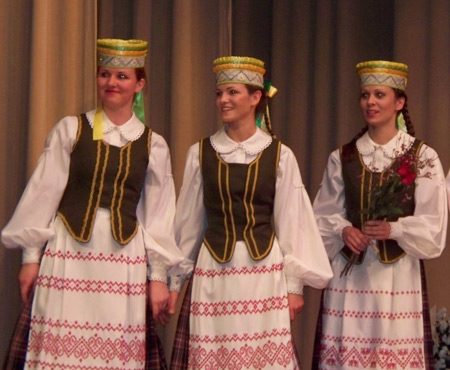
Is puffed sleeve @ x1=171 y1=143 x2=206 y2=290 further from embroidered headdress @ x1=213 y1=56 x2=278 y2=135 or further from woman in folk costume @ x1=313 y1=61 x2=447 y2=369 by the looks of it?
woman in folk costume @ x1=313 y1=61 x2=447 y2=369

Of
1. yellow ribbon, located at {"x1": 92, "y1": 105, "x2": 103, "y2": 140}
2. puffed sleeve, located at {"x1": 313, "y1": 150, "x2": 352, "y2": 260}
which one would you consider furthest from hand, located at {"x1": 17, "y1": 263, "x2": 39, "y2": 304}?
puffed sleeve, located at {"x1": 313, "y1": 150, "x2": 352, "y2": 260}

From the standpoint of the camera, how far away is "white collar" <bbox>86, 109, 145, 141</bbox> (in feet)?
14.8

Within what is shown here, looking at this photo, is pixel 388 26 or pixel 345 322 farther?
pixel 388 26

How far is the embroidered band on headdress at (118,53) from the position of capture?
454 cm

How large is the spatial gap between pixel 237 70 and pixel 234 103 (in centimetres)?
16

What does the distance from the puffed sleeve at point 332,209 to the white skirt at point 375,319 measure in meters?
0.17

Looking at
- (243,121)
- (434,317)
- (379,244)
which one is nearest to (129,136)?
(243,121)

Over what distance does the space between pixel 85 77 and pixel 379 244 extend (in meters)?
1.78

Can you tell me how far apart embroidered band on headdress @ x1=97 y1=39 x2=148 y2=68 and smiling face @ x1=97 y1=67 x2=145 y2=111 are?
23mm

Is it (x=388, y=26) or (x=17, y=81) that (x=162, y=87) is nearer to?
(x=17, y=81)

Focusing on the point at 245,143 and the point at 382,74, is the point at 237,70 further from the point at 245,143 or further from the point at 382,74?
the point at 382,74

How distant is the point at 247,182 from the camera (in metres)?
4.54

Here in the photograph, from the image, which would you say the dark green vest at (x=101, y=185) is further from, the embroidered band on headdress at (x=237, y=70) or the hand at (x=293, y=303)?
the hand at (x=293, y=303)

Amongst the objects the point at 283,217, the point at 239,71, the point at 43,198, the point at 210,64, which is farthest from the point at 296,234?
the point at 210,64
